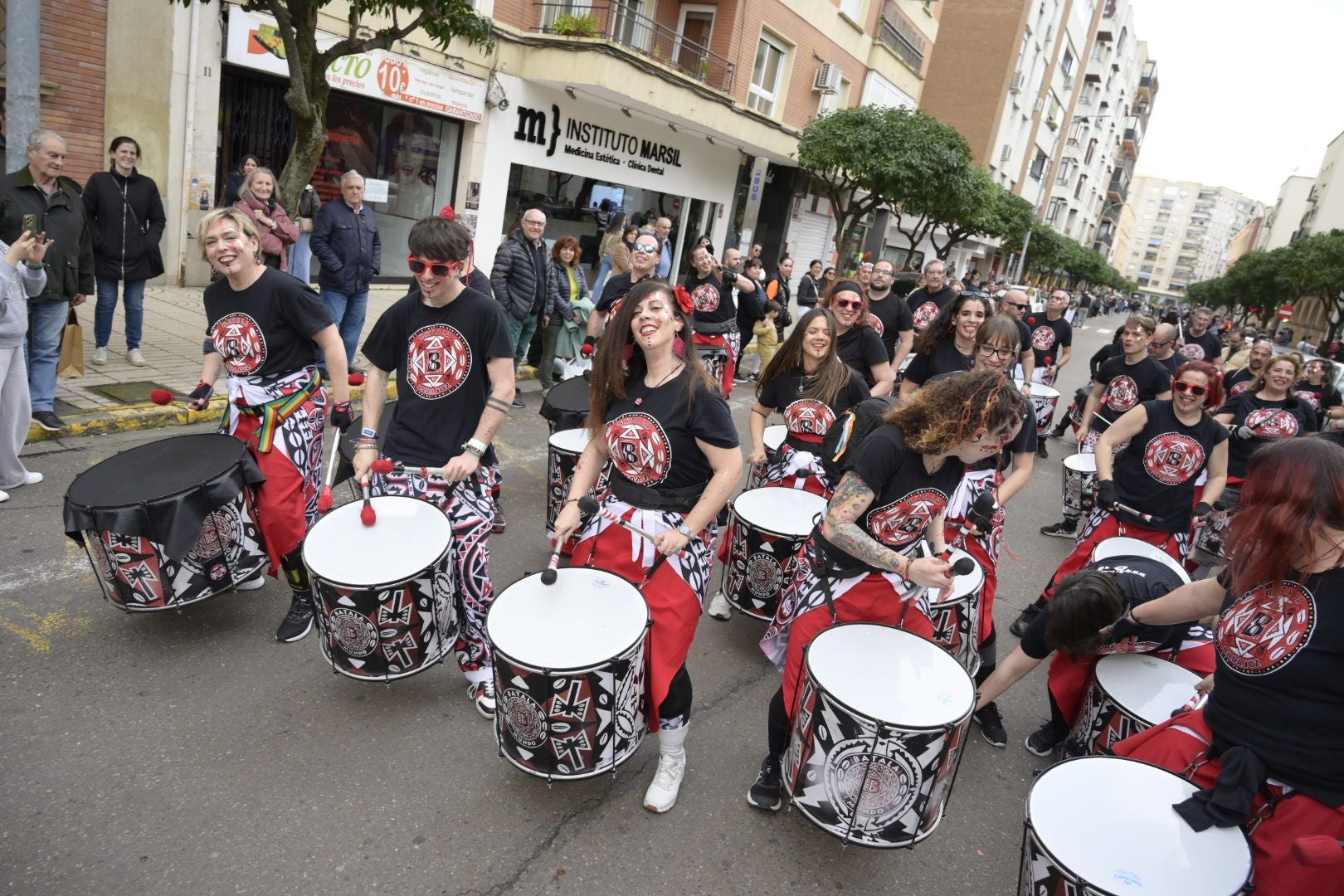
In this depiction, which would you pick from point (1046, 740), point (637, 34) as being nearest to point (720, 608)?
point (1046, 740)

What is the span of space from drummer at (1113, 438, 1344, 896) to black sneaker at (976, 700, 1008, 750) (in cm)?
140

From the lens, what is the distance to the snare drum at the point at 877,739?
244cm

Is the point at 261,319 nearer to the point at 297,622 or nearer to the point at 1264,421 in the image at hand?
the point at 297,622

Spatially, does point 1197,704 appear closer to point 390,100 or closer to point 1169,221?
point 390,100

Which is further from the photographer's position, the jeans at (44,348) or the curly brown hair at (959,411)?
the jeans at (44,348)

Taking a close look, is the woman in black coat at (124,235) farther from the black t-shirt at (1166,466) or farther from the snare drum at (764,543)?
the black t-shirt at (1166,466)

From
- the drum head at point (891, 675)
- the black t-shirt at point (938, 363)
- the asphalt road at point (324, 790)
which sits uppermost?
the black t-shirt at point (938, 363)

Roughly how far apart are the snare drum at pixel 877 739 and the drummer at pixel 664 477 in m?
0.48

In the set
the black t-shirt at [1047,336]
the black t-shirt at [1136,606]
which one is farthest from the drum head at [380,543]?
the black t-shirt at [1047,336]

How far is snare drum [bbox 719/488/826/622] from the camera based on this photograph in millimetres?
3893

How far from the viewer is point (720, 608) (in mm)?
4586

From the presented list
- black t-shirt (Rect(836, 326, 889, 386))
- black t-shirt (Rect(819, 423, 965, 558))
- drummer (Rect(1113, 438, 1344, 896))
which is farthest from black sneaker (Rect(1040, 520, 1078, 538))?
drummer (Rect(1113, 438, 1344, 896))

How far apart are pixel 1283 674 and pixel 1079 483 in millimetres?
4767

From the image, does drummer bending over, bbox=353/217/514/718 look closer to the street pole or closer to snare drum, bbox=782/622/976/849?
snare drum, bbox=782/622/976/849
